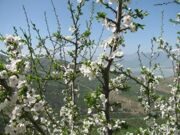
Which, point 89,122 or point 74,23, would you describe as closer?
point 89,122

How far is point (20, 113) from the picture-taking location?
555 centimetres

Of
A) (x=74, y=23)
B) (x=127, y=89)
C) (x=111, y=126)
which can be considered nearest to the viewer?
(x=111, y=126)

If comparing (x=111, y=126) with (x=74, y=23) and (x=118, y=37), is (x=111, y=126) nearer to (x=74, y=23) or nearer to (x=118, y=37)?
(x=118, y=37)

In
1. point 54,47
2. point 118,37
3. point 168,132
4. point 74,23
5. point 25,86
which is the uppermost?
point 74,23

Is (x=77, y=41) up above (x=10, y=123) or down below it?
above

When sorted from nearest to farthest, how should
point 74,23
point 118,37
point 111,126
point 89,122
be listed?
point 118,37 → point 111,126 → point 89,122 → point 74,23

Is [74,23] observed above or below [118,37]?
above

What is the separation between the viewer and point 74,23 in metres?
11.5

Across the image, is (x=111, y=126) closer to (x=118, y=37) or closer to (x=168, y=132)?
(x=118, y=37)

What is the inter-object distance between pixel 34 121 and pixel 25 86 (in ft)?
1.86

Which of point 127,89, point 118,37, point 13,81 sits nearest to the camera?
point 13,81

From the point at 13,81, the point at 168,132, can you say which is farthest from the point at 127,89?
the point at 168,132

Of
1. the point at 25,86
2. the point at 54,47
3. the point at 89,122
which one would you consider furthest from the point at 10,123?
the point at 54,47

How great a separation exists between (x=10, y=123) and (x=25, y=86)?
685 mm
